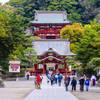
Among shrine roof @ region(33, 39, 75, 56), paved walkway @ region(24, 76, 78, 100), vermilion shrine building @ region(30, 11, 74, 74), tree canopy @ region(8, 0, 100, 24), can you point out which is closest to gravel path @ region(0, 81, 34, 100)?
paved walkway @ region(24, 76, 78, 100)

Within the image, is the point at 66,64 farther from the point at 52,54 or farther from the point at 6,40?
the point at 6,40

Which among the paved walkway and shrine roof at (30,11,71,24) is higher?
shrine roof at (30,11,71,24)

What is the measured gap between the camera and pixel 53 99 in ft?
51.9

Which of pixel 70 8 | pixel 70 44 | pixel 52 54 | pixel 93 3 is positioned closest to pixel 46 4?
pixel 70 8

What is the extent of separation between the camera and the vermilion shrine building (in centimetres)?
5584

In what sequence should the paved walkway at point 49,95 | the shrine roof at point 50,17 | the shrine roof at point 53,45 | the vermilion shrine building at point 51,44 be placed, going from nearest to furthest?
the paved walkway at point 49,95 → the vermilion shrine building at point 51,44 → the shrine roof at point 53,45 → the shrine roof at point 50,17

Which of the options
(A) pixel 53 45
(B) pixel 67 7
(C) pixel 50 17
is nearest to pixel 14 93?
(A) pixel 53 45

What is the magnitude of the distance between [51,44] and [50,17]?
644 inches

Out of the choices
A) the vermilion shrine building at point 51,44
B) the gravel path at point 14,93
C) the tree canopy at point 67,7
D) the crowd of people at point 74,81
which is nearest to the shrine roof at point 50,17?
the vermilion shrine building at point 51,44

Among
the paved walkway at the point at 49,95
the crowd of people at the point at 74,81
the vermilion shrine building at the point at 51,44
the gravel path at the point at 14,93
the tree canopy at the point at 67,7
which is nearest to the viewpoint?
the paved walkway at the point at 49,95

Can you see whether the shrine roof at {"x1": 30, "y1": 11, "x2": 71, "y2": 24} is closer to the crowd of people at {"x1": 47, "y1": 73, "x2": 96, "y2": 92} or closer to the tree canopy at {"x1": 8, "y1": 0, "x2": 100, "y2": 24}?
the tree canopy at {"x1": 8, "y1": 0, "x2": 100, "y2": 24}

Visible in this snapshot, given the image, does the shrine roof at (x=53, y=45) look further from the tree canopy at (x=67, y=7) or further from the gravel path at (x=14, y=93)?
the gravel path at (x=14, y=93)

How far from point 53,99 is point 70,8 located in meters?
78.8

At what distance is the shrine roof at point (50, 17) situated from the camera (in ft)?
252
